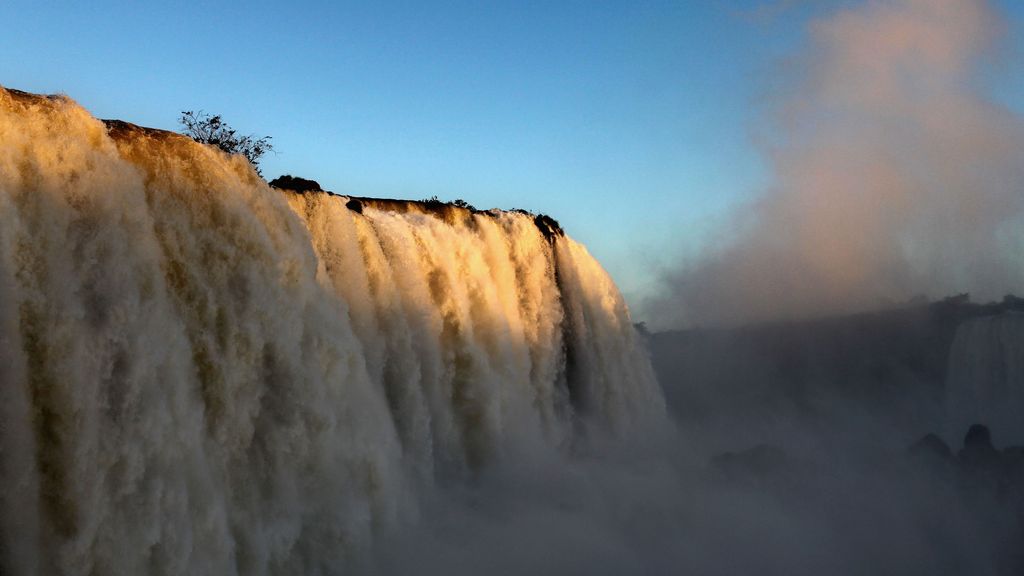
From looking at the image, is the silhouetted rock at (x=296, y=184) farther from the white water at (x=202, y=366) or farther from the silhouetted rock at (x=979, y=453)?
the silhouetted rock at (x=979, y=453)

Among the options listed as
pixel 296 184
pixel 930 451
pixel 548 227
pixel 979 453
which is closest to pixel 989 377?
pixel 930 451

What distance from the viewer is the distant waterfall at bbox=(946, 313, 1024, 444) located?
1090 inches

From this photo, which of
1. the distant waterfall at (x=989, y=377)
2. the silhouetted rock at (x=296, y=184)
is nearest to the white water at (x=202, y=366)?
the silhouetted rock at (x=296, y=184)

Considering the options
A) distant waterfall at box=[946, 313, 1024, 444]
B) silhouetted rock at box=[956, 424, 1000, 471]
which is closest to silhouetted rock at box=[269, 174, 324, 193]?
silhouetted rock at box=[956, 424, 1000, 471]

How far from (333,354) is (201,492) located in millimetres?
2427

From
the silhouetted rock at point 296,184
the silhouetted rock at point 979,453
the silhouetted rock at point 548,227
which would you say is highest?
the silhouetted rock at point 548,227

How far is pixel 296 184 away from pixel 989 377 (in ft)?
93.7

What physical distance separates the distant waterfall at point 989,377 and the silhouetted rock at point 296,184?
26.9 m

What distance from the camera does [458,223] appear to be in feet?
47.7

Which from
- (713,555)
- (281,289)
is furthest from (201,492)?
(713,555)

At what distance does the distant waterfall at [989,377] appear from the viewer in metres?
27.7

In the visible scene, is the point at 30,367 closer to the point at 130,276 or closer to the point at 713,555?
the point at 130,276

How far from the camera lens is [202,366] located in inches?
275

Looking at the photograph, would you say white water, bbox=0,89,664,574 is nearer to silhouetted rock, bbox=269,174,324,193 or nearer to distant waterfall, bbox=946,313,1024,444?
silhouetted rock, bbox=269,174,324,193
